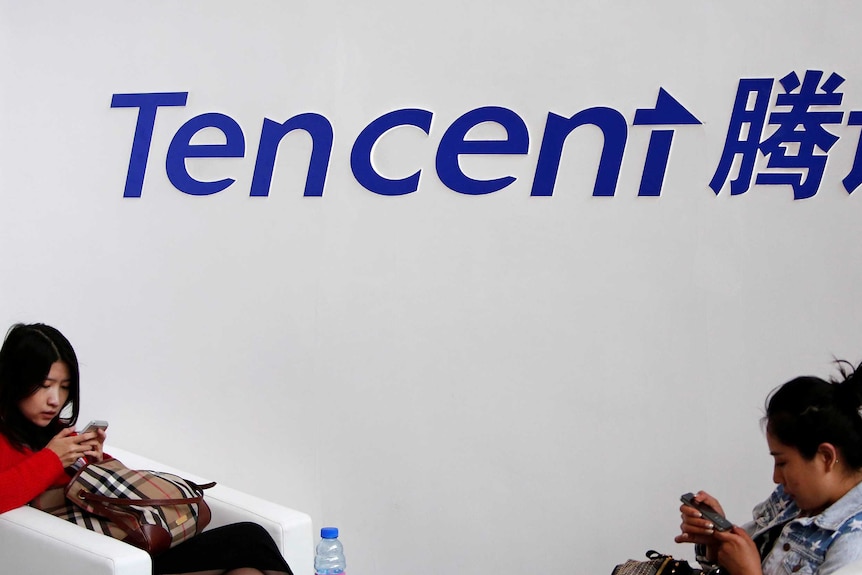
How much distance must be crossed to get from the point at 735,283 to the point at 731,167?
0.40 metres

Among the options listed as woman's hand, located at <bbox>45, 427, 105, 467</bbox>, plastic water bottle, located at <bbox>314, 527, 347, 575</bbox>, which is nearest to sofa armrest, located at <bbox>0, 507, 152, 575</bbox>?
woman's hand, located at <bbox>45, 427, 105, 467</bbox>

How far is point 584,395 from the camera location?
12.2 feet

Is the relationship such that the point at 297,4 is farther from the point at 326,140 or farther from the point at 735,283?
the point at 735,283

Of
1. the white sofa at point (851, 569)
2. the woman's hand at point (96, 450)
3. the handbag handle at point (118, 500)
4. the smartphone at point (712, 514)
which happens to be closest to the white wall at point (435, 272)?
the woman's hand at point (96, 450)

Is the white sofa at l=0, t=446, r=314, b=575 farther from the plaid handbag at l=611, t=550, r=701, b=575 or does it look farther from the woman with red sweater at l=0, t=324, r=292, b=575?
the plaid handbag at l=611, t=550, r=701, b=575

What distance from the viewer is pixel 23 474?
117 inches

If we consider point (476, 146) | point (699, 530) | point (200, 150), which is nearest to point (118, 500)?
point (200, 150)

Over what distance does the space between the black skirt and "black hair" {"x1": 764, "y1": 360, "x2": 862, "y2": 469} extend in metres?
1.51

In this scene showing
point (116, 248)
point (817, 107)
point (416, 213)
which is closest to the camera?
point (817, 107)

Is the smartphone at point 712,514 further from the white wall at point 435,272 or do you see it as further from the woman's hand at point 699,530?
the white wall at point 435,272

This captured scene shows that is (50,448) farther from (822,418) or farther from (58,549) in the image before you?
(822,418)

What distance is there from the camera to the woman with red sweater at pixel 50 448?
2996 millimetres

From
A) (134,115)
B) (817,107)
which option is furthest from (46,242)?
(817,107)

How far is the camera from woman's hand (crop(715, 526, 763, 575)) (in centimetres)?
231
